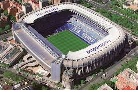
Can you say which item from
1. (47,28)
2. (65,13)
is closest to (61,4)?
(65,13)

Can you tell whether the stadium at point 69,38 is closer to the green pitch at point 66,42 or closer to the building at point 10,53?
the green pitch at point 66,42

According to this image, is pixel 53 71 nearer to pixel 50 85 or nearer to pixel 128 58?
pixel 50 85

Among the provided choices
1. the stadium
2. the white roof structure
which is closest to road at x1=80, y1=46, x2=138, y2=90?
the stadium

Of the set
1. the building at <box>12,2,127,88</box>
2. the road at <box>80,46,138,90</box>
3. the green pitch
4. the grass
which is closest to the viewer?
the grass

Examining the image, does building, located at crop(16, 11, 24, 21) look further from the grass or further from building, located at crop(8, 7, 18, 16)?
the grass

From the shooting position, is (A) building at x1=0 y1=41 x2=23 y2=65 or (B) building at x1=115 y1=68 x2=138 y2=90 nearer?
(B) building at x1=115 y1=68 x2=138 y2=90

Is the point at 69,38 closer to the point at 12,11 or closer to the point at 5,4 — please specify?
the point at 12,11

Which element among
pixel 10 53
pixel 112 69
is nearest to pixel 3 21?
pixel 10 53
